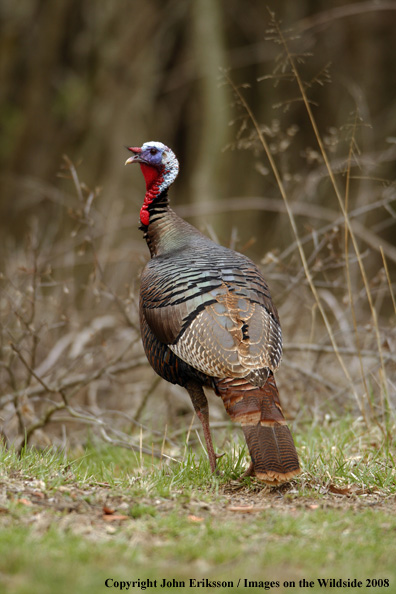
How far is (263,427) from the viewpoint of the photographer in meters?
4.11

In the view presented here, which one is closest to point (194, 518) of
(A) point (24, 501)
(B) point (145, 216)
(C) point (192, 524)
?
(C) point (192, 524)

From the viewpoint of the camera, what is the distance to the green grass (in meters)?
2.95

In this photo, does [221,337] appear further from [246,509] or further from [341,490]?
[341,490]

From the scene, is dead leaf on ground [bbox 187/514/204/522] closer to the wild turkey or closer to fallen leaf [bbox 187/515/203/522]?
fallen leaf [bbox 187/515/203/522]

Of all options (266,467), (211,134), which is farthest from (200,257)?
(211,134)

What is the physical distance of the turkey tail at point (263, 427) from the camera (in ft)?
13.1

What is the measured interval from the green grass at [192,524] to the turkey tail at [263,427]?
212 millimetres

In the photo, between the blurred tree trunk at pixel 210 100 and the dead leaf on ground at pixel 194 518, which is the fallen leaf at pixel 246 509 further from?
the blurred tree trunk at pixel 210 100

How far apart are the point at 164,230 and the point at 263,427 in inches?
75.8

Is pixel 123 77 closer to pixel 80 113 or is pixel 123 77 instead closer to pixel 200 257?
pixel 80 113

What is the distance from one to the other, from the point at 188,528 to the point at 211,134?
33.6 ft

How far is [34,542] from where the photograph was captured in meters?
3.15

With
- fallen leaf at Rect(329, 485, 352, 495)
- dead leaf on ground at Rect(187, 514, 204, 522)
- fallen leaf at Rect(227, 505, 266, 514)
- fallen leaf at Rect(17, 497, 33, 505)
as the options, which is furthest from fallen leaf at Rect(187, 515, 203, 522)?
fallen leaf at Rect(329, 485, 352, 495)

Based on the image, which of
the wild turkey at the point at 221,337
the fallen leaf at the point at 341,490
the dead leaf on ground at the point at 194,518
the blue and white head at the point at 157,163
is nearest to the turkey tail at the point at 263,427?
the wild turkey at the point at 221,337
